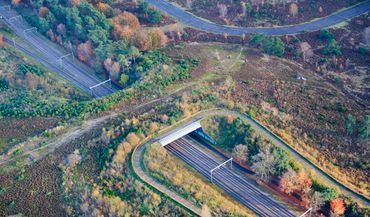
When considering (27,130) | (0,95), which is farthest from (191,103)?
(0,95)

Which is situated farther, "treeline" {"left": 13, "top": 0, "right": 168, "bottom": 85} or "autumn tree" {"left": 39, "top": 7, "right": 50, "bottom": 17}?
"autumn tree" {"left": 39, "top": 7, "right": 50, "bottom": 17}

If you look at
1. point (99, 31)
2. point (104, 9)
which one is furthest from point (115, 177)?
point (104, 9)

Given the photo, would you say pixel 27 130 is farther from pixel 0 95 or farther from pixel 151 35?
pixel 151 35

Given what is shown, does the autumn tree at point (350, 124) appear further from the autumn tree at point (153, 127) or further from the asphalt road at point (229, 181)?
the autumn tree at point (153, 127)

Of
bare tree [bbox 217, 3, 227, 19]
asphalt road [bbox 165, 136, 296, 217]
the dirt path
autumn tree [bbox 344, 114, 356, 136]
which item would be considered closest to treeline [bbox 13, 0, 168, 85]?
bare tree [bbox 217, 3, 227, 19]

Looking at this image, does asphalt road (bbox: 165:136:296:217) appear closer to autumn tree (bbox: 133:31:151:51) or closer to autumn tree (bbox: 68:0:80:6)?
autumn tree (bbox: 133:31:151:51)

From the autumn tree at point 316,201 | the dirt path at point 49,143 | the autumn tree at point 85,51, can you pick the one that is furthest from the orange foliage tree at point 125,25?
the autumn tree at point 316,201

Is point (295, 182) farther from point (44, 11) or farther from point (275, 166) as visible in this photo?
point (44, 11)
